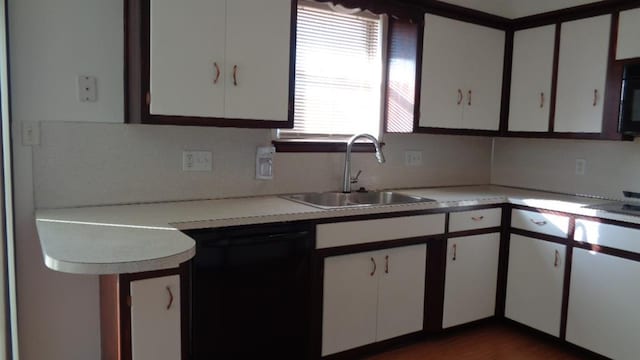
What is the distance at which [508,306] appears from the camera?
319cm

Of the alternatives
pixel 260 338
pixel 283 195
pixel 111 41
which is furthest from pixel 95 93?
pixel 260 338

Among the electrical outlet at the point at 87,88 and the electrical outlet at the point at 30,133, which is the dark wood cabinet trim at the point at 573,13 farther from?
the electrical outlet at the point at 30,133

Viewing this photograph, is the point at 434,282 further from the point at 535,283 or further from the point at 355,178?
the point at 355,178

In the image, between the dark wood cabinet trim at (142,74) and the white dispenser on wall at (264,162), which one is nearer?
the dark wood cabinet trim at (142,74)

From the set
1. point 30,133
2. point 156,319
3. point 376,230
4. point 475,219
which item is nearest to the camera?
point 156,319

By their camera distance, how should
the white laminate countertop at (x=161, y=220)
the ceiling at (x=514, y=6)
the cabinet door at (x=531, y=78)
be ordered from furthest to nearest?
the ceiling at (x=514, y=6)
the cabinet door at (x=531, y=78)
the white laminate countertop at (x=161, y=220)

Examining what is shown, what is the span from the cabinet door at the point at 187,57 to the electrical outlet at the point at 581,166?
2.44 meters

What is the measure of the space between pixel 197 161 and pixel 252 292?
776 millimetres

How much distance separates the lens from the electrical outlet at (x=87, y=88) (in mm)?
2254

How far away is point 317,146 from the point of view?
299 cm

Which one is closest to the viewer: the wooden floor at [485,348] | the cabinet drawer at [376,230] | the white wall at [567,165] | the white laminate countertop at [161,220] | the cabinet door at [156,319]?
the white laminate countertop at [161,220]

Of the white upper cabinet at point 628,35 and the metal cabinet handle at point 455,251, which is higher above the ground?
the white upper cabinet at point 628,35

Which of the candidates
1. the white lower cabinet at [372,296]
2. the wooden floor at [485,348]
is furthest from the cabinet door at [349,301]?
the wooden floor at [485,348]

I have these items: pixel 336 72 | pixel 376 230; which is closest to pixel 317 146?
pixel 336 72
